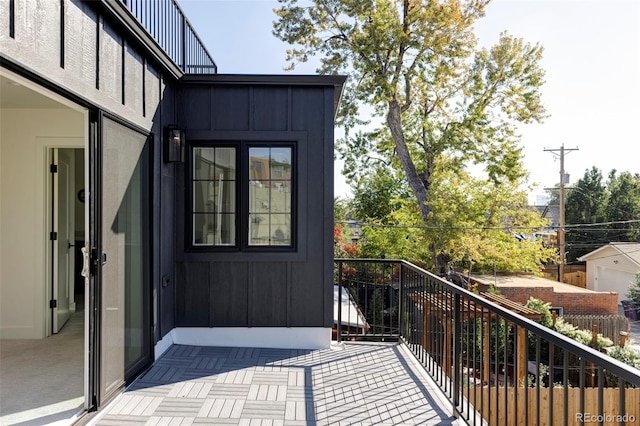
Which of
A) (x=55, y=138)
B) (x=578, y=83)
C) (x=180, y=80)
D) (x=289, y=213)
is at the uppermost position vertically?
(x=578, y=83)

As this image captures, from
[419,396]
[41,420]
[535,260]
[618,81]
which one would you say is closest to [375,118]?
[535,260]

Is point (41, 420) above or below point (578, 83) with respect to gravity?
below

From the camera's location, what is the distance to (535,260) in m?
14.4

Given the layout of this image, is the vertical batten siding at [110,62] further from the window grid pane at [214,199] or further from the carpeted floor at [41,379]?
the carpeted floor at [41,379]

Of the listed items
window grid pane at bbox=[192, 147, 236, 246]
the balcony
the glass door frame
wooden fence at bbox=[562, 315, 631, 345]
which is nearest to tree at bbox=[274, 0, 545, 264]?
wooden fence at bbox=[562, 315, 631, 345]

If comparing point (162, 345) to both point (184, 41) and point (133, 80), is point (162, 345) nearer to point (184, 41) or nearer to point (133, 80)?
point (133, 80)

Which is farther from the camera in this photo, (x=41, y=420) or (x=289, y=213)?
(x=289, y=213)

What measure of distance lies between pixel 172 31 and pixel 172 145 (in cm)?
120

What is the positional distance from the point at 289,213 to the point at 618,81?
84.9 ft

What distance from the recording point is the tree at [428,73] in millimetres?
12180

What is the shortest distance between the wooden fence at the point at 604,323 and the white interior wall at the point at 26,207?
42.7 ft

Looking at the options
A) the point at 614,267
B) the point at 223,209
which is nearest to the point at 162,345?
the point at 223,209

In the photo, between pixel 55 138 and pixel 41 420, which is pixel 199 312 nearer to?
pixel 41 420

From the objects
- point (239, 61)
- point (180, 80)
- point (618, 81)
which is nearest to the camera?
point (180, 80)
